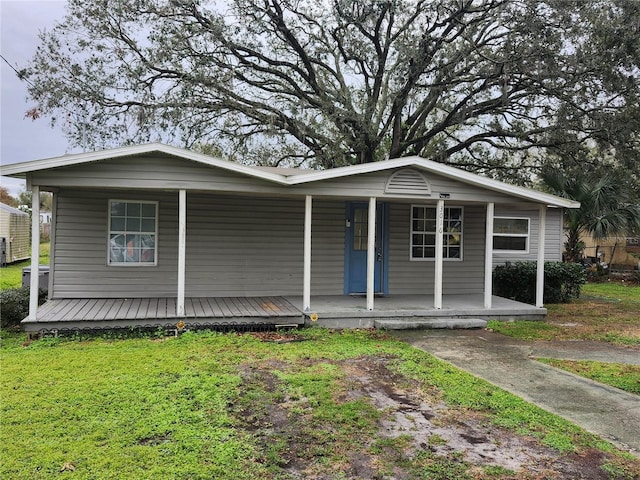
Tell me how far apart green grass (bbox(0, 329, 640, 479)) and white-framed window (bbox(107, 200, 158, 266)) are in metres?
2.50

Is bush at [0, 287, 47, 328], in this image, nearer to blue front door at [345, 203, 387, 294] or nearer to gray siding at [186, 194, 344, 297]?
gray siding at [186, 194, 344, 297]

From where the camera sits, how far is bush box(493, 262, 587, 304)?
434 inches

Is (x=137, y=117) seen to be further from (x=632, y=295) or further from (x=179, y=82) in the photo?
(x=632, y=295)

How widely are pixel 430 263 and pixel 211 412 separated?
23.2ft

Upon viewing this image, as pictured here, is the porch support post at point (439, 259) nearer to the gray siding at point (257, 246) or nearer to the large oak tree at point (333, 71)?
the gray siding at point (257, 246)

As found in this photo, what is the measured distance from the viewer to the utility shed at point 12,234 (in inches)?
681

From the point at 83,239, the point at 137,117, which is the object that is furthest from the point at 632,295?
the point at 137,117

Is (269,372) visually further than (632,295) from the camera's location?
No

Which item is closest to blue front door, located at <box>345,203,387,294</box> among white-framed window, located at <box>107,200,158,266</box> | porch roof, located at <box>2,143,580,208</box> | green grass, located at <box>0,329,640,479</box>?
porch roof, located at <box>2,143,580,208</box>

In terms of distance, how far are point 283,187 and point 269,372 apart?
3386 mm

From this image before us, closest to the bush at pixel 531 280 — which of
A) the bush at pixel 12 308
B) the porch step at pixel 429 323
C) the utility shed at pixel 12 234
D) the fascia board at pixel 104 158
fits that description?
the porch step at pixel 429 323

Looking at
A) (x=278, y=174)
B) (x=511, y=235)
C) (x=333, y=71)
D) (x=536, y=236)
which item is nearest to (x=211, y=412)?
(x=278, y=174)

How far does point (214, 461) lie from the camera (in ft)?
9.80

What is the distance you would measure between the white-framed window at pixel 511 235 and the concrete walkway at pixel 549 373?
4992 millimetres
